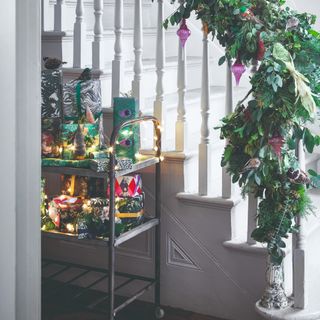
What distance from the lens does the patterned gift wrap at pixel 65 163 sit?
8.08 feet

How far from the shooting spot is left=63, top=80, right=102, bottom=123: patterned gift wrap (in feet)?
8.38

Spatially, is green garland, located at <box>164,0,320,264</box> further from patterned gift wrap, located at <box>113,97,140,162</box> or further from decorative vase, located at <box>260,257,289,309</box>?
patterned gift wrap, located at <box>113,97,140,162</box>

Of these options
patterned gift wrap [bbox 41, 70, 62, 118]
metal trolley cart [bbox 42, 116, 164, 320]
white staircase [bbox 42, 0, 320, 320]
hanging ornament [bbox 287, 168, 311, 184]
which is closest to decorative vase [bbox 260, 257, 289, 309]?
white staircase [bbox 42, 0, 320, 320]

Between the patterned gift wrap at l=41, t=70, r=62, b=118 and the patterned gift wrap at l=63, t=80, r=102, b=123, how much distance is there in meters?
0.03

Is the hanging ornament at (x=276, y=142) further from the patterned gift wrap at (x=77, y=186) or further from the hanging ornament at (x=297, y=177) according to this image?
the patterned gift wrap at (x=77, y=186)

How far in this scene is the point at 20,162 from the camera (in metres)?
1.19

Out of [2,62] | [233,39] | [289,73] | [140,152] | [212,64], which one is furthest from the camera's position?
[212,64]

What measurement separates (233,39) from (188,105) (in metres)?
0.95

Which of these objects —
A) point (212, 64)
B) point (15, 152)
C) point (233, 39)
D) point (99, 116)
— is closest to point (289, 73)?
point (233, 39)

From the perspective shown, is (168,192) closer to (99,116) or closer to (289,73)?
(99,116)

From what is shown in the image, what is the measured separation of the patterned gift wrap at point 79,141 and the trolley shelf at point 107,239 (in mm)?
306

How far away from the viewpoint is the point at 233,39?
2297 millimetres

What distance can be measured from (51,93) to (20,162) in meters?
1.44

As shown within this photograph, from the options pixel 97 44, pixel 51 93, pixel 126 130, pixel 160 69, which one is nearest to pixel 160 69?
pixel 160 69
